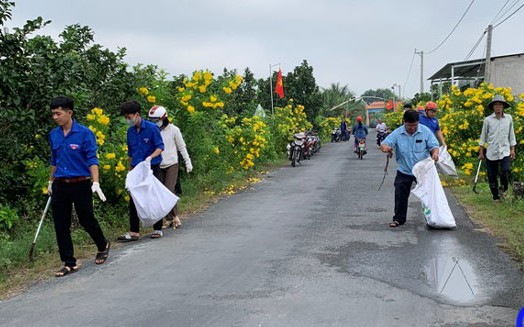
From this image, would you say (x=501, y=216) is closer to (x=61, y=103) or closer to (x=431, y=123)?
(x=431, y=123)

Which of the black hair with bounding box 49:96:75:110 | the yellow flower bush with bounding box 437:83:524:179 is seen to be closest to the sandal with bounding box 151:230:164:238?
the black hair with bounding box 49:96:75:110

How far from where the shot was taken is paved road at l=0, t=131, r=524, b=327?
14.1 ft

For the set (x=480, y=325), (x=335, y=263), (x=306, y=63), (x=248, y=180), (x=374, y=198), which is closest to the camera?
(x=480, y=325)

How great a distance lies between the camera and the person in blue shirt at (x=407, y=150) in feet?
25.7

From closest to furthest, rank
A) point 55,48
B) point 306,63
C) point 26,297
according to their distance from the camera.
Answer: point 26,297 → point 55,48 → point 306,63

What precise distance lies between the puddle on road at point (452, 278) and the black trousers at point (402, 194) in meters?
1.94

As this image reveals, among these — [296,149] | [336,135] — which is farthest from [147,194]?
[336,135]

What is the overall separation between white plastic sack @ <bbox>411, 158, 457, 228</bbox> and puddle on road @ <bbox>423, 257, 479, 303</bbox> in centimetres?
153

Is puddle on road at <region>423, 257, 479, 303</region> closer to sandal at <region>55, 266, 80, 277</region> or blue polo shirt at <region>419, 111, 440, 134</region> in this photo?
sandal at <region>55, 266, 80, 277</region>

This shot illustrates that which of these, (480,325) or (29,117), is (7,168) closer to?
(29,117)

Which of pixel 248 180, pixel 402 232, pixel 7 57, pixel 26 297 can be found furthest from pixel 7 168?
pixel 248 180

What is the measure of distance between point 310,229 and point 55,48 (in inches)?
183

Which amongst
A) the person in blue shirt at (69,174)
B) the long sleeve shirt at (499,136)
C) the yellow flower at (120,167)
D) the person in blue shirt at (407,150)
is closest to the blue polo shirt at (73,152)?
the person in blue shirt at (69,174)

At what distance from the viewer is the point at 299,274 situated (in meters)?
5.46
